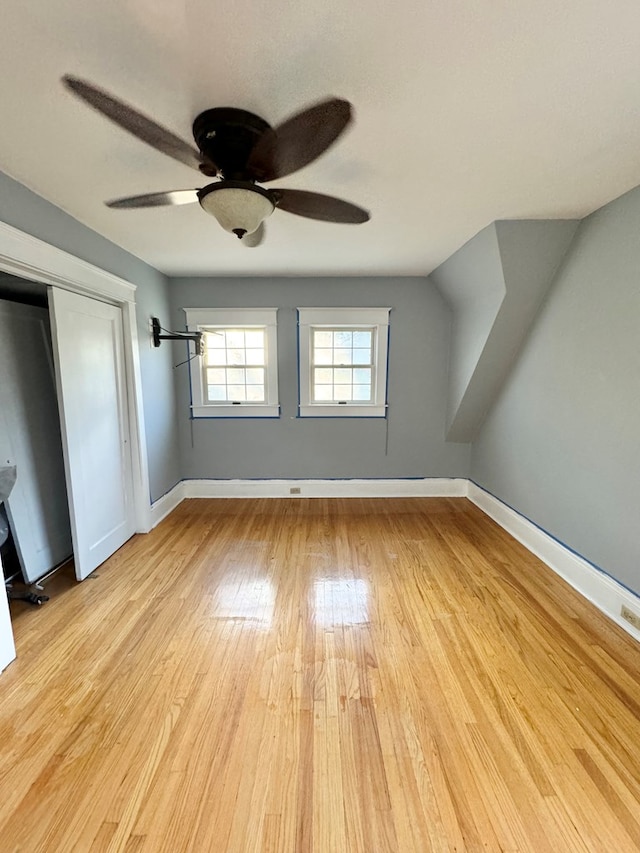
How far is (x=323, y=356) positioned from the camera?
4020mm

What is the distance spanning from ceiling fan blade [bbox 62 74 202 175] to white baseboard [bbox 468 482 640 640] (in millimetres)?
3107

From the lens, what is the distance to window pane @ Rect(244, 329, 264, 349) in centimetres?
397

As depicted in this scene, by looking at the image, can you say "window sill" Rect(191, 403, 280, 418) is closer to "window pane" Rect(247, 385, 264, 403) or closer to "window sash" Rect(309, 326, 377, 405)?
"window pane" Rect(247, 385, 264, 403)

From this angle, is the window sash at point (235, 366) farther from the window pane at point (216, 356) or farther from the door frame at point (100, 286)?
the door frame at point (100, 286)

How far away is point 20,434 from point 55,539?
0.84m

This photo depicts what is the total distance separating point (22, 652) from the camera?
1.87 meters

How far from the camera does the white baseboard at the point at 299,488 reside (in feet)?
13.6

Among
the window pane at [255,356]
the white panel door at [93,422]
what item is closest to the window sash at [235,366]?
the window pane at [255,356]

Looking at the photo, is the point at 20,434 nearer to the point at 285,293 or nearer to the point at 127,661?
the point at 127,661

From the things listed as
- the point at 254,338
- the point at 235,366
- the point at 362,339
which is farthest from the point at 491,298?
the point at 235,366

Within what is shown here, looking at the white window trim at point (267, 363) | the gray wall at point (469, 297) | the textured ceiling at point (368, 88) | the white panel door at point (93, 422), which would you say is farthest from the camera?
the white window trim at point (267, 363)

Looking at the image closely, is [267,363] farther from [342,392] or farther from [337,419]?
[337,419]

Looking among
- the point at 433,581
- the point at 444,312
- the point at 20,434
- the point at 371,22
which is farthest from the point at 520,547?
the point at 20,434

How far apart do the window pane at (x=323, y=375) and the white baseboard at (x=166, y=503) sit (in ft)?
6.44
